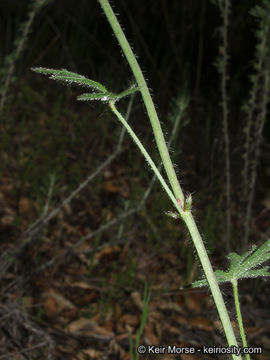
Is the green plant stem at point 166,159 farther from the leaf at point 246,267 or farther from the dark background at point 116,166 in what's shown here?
the dark background at point 116,166

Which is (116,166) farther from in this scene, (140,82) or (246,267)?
(140,82)

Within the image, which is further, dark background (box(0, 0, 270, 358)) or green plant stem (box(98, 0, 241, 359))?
dark background (box(0, 0, 270, 358))

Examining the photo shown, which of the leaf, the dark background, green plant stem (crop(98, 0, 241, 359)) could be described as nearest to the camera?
green plant stem (crop(98, 0, 241, 359))

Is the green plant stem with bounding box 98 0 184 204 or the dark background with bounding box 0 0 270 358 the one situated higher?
the green plant stem with bounding box 98 0 184 204

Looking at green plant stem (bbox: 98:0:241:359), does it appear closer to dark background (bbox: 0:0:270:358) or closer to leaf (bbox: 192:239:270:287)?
leaf (bbox: 192:239:270:287)

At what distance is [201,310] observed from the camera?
2.15 m

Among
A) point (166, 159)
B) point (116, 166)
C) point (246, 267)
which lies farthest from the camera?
point (116, 166)

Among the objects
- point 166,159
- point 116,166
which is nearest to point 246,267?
point 166,159

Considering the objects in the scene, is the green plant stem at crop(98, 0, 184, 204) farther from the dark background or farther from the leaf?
the dark background

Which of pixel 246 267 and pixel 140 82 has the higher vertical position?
pixel 140 82

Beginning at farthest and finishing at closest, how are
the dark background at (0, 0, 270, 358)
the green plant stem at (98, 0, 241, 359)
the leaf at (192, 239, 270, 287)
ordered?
1. the dark background at (0, 0, 270, 358)
2. the leaf at (192, 239, 270, 287)
3. the green plant stem at (98, 0, 241, 359)

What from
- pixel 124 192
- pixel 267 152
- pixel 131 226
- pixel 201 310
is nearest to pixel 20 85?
pixel 124 192

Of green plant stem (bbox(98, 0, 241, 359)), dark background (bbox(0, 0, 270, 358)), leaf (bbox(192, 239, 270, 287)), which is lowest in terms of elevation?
dark background (bbox(0, 0, 270, 358))

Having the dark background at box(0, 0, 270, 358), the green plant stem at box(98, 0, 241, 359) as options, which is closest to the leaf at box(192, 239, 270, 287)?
the green plant stem at box(98, 0, 241, 359)
